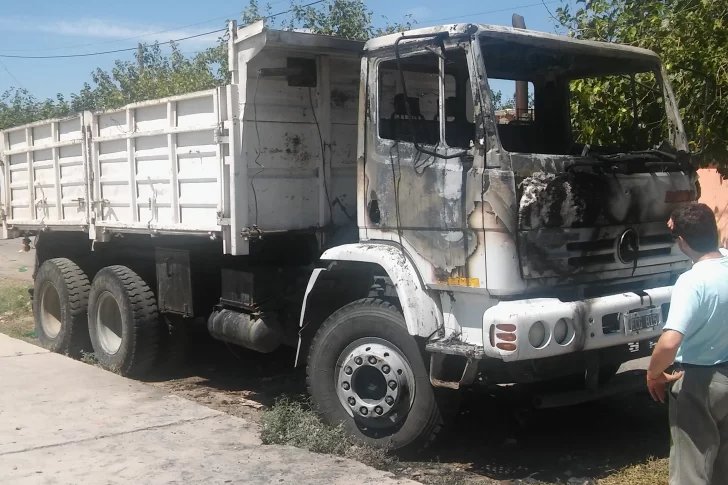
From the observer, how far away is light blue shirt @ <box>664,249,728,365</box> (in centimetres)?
356

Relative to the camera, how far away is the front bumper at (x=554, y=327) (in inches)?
175

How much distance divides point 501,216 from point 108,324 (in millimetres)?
4960

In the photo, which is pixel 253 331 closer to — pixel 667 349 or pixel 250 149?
pixel 250 149

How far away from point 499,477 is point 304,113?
3.12m

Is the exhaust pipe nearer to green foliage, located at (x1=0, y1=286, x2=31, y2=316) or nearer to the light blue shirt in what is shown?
the light blue shirt

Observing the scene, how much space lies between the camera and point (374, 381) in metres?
5.34

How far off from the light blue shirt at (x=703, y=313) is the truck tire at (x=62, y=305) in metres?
6.47

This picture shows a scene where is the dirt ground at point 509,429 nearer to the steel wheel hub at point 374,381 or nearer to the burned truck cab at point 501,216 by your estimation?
the steel wheel hub at point 374,381

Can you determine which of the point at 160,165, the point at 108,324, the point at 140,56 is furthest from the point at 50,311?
the point at 140,56

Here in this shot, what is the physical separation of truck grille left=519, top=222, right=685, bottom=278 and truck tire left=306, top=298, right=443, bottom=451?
3.09ft

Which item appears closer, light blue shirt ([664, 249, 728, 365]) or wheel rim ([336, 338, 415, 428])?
light blue shirt ([664, 249, 728, 365])

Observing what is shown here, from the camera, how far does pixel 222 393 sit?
7.36 m

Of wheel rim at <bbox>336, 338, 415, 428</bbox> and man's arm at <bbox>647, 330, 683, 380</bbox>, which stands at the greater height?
man's arm at <bbox>647, 330, 683, 380</bbox>

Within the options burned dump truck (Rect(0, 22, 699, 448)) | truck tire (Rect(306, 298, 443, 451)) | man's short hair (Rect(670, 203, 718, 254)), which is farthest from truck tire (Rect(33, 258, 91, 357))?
man's short hair (Rect(670, 203, 718, 254))
